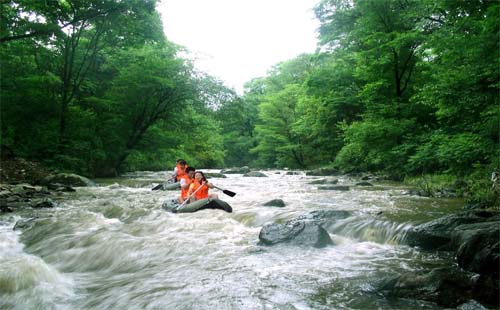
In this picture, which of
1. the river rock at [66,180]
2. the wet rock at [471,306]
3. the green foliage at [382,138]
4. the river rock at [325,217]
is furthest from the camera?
the green foliage at [382,138]

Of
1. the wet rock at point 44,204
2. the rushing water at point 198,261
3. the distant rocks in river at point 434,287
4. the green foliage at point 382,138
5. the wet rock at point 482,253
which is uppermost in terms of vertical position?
the green foliage at point 382,138

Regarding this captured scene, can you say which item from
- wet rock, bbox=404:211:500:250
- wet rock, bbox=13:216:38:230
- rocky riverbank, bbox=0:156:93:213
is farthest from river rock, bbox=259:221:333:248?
rocky riverbank, bbox=0:156:93:213

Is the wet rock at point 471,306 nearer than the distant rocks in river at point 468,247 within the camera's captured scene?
Yes

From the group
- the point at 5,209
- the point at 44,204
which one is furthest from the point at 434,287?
the point at 44,204

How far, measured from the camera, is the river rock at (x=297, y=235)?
5.44 metres

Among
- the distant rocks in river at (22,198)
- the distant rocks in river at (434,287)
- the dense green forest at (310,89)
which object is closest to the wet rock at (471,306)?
the distant rocks in river at (434,287)

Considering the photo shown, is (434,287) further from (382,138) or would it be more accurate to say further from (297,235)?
(382,138)

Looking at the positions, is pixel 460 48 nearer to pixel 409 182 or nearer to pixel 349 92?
pixel 409 182

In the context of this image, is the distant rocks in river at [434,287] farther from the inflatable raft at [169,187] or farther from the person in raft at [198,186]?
the inflatable raft at [169,187]

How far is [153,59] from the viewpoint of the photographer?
1989 cm

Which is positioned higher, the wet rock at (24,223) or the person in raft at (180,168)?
the person in raft at (180,168)

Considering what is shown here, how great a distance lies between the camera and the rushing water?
3549 millimetres

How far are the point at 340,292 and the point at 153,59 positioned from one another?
18513mm

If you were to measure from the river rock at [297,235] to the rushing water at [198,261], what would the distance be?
5.4 inches
